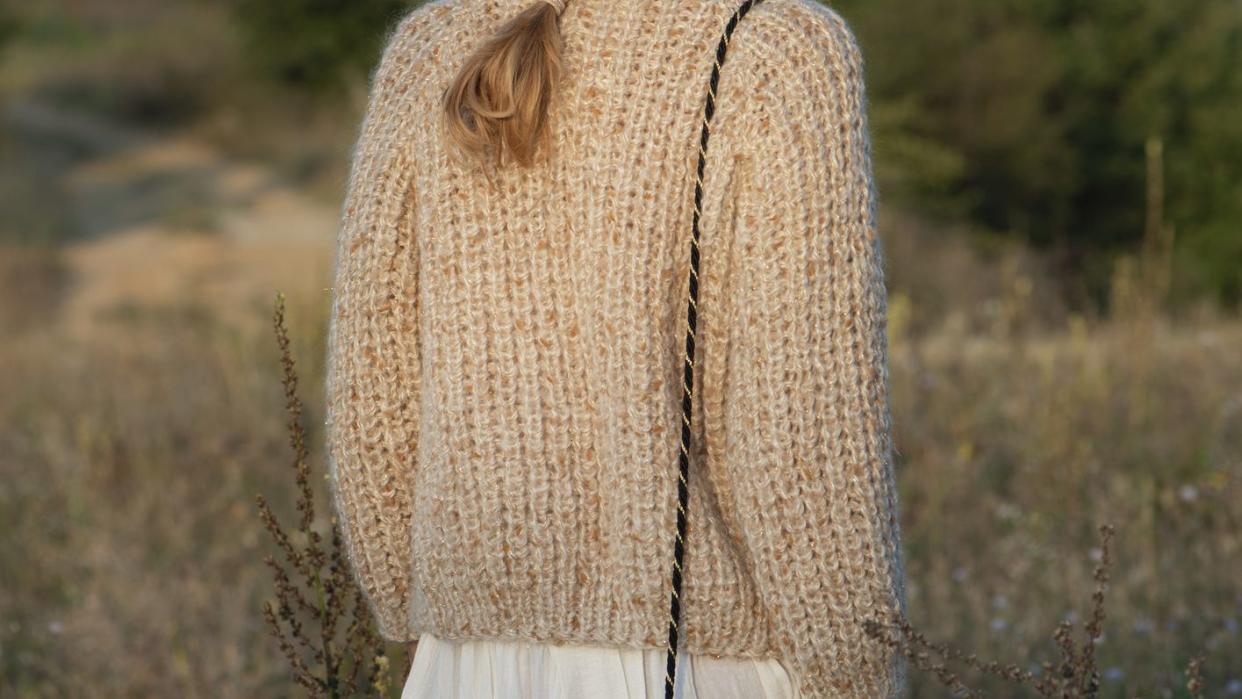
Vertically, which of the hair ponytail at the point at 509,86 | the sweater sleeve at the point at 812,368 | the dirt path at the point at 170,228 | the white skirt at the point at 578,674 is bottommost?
the white skirt at the point at 578,674

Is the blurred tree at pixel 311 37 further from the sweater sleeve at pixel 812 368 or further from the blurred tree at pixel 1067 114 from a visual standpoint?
the sweater sleeve at pixel 812 368

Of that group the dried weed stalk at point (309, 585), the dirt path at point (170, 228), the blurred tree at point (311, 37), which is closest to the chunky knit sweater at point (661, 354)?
the dried weed stalk at point (309, 585)

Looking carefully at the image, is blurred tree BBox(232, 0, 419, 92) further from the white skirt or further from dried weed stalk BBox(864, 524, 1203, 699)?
dried weed stalk BBox(864, 524, 1203, 699)

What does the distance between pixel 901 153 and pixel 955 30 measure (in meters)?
2.24

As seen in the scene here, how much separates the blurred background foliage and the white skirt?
15.2 inches

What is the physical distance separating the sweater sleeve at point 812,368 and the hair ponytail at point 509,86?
26 cm

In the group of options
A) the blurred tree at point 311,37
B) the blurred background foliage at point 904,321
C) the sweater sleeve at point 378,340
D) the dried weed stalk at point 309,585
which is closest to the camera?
the sweater sleeve at point 378,340

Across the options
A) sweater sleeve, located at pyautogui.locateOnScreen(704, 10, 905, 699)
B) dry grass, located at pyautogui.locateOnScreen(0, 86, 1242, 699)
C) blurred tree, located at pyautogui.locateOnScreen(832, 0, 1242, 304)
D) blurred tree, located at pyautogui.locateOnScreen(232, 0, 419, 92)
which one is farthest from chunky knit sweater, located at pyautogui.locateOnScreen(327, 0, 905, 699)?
blurred tree, located at pyautogui.locateOnScreen(232, 0, 419, 92)

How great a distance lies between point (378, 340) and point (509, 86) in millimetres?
475

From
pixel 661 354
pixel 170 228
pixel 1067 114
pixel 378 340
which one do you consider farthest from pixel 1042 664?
pixel 1067 114

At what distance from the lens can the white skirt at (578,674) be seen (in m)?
1.92

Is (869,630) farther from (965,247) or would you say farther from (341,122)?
(341,122)

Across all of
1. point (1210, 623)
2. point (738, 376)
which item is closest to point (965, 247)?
point (1210, 623)

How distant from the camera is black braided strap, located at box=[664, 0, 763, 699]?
1857mm
